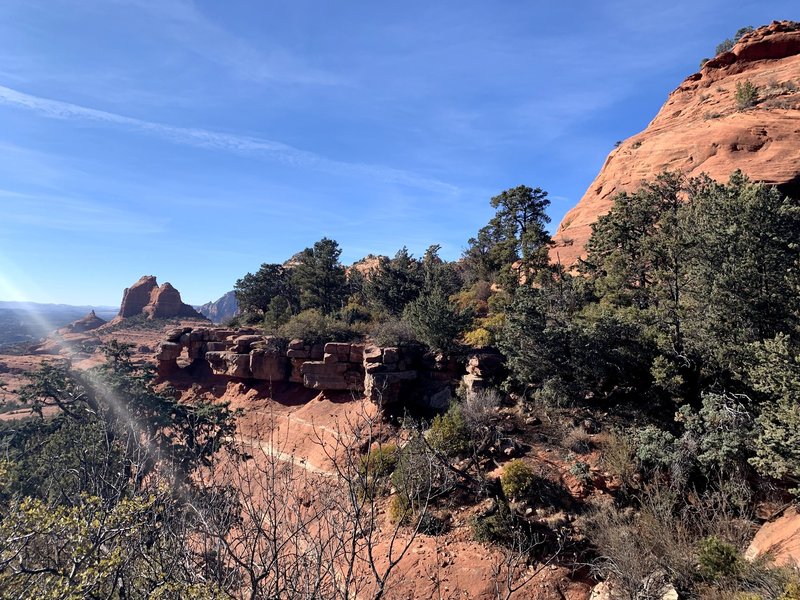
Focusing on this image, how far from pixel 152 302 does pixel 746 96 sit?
95.6 metres

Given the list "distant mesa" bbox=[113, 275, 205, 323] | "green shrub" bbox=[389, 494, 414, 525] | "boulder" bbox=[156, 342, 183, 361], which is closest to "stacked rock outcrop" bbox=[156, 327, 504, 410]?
"boulder" bbox=[156, 342, 183, 361]

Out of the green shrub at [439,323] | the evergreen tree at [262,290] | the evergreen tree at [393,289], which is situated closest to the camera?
the green shrub at [439,323]

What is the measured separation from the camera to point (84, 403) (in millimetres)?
18312

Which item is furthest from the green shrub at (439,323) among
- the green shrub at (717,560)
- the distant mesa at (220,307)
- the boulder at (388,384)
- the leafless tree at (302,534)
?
the distant mesa at (220,307)

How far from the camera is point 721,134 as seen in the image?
2731cm

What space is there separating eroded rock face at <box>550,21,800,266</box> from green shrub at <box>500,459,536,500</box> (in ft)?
59.7

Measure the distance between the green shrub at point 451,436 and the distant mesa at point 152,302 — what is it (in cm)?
8140

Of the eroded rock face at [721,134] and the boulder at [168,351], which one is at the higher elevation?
the eroded rock face at [721,134]

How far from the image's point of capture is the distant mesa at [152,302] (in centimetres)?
8075

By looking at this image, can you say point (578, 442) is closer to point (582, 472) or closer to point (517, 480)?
point (582, 472)

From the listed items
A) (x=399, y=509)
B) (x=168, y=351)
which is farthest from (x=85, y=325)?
(x=399, y=509)

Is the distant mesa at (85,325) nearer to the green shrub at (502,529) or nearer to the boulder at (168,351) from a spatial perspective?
the boulder at (168,351)

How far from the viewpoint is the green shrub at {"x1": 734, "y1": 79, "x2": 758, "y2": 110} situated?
3022 centimetres

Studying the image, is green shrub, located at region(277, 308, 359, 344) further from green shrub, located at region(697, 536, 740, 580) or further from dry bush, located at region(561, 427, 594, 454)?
green shrub, located at region(697, 536, 740, 580)
